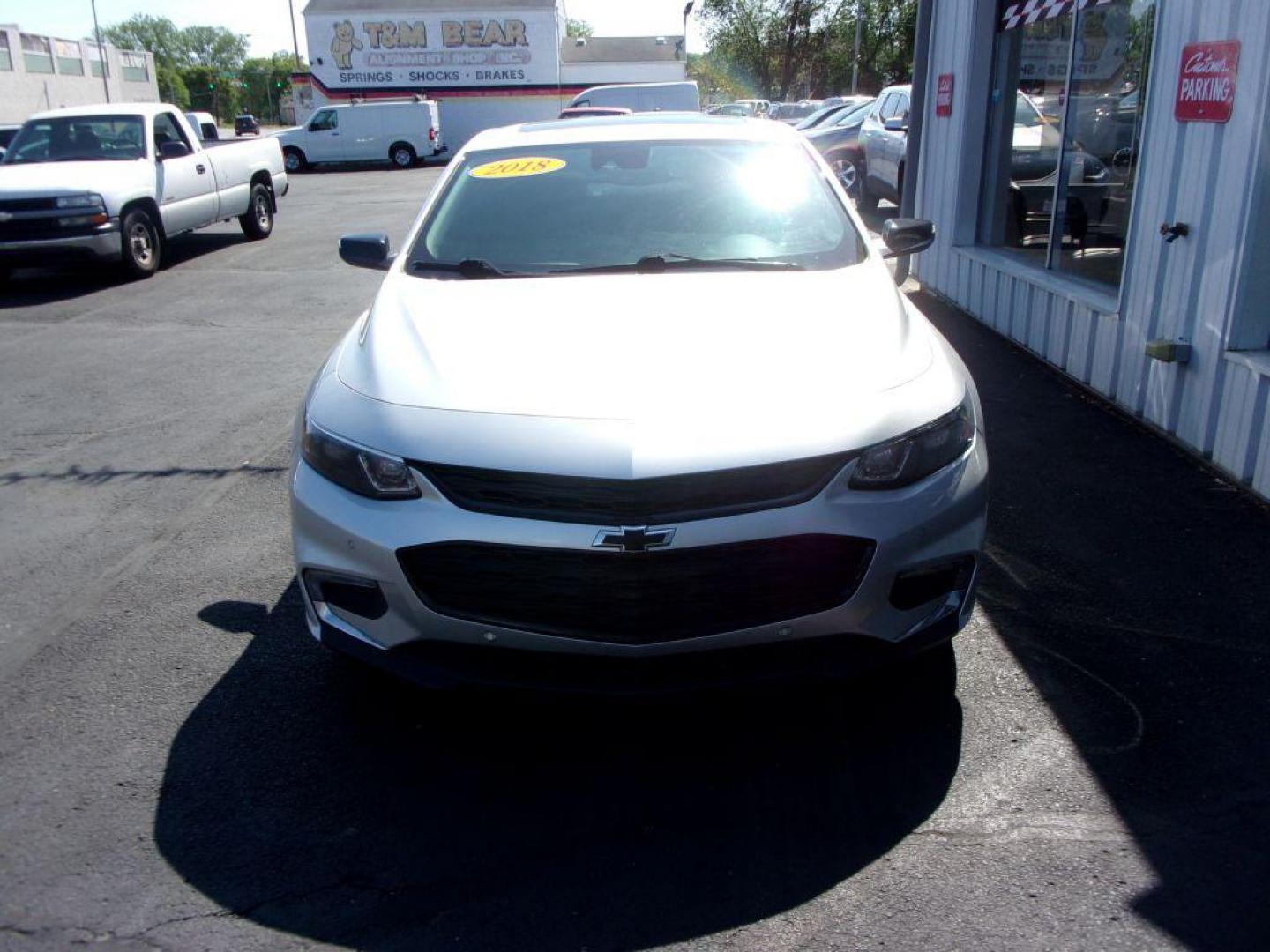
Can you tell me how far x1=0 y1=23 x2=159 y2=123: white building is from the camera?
159 ft

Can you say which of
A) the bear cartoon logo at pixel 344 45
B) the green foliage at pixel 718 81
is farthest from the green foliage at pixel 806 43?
the bear cartoon logo at pixel 344 45

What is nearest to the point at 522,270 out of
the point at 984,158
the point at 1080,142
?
the point at 1080,142

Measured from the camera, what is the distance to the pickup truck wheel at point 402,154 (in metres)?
34.2

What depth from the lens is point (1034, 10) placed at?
332 inches

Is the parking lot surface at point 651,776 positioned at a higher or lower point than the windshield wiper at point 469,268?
lower

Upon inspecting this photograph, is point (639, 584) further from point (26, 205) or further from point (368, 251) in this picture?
point (26, 205)

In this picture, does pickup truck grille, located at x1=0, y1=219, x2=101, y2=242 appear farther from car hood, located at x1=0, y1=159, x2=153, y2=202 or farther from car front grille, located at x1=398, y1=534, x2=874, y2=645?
car front grille, located at x1=398, y1=534, x2=874, y2=645

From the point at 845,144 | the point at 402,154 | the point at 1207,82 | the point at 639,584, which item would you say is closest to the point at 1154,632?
the point at 639,584

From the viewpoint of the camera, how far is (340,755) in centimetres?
327

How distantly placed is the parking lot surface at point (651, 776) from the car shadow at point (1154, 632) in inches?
0.5

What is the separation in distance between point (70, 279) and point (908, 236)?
10.9 m

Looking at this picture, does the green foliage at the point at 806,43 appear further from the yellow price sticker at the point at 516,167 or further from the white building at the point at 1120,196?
the yellow price sticker at the point at 516,167

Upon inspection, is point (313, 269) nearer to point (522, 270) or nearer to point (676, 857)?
point (522, 270)

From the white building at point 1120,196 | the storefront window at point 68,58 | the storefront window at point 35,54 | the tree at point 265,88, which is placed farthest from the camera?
the tree at point 265,88
